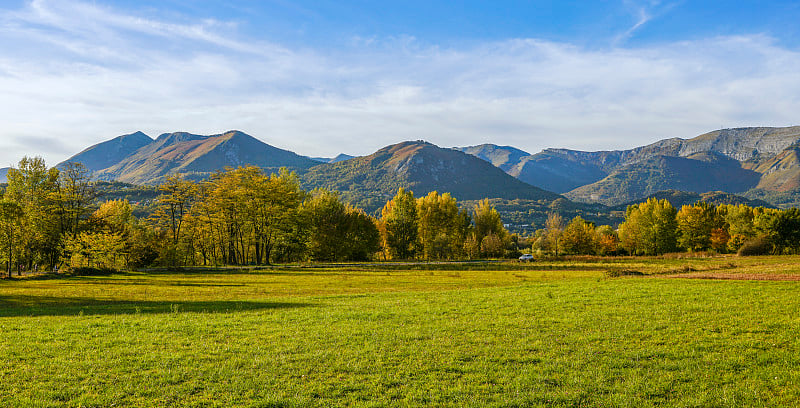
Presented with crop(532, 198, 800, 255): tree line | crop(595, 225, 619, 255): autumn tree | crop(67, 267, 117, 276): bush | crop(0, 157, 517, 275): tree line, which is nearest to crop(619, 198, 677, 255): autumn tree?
crop(532, 198, 800, 255): tree line

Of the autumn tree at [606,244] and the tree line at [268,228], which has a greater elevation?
the tree line at [268,228]

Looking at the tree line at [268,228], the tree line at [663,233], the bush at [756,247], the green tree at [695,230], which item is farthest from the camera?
the green tree at [695,230]

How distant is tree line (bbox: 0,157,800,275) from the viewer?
5659 cm

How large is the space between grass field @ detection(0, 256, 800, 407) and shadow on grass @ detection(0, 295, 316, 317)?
206 mm

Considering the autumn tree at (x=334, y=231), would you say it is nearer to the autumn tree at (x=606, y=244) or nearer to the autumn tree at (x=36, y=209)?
the autumn tree at (x=36, y=209)

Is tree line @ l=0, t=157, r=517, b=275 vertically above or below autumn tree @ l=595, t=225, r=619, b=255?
above

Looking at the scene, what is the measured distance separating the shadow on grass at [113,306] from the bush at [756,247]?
297 ft

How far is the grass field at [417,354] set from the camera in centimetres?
984

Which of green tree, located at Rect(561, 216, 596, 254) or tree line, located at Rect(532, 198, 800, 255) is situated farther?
green tree, located at Rect(561, 216, 596, 254)

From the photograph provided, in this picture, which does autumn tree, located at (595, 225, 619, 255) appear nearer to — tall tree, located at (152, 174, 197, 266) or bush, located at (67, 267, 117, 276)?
tall tree, located at (152, 174, 197, 266)

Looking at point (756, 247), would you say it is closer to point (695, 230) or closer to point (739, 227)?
point (739, 227)

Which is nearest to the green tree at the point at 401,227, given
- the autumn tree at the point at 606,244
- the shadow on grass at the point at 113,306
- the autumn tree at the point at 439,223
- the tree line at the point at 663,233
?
the autumn tree at the point at 439,223

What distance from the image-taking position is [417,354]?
1310 centimetres

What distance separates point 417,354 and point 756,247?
318ft
